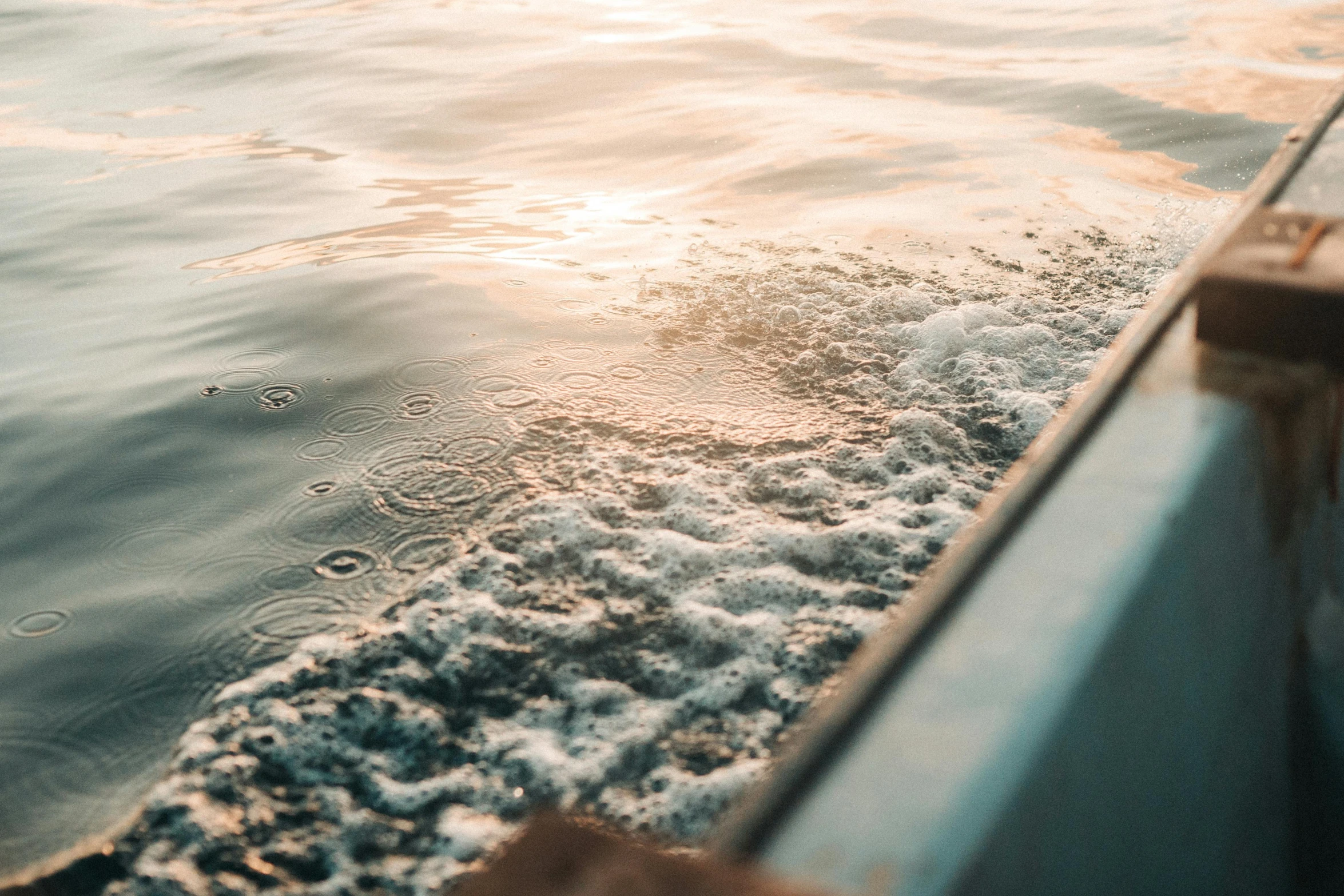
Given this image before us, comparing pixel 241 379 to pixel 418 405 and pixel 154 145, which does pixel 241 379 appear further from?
pixel 154 145

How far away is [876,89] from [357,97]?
11.5 feet

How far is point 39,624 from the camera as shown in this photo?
2.07 metres

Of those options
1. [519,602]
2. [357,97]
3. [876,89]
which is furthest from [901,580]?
[357,97]

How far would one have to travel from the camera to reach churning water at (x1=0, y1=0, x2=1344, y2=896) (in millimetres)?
1634

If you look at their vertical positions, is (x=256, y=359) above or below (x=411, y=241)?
below

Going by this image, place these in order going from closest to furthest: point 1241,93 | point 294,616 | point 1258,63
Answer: point 294,616, point 1241,93, point 1258,63

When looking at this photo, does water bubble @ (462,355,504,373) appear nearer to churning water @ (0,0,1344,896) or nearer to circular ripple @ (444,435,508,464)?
churning water @ (0,0,1344,896)

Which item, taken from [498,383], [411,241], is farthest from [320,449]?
[411,241]

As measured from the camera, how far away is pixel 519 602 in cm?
194

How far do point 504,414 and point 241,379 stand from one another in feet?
3.22

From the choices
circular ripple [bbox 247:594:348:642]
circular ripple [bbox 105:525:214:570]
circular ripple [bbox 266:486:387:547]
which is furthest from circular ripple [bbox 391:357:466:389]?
circular ripple [bbox 247:594:348:642]

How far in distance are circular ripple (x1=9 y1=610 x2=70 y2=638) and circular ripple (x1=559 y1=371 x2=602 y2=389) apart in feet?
4.34

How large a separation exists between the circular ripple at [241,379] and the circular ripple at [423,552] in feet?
3.88

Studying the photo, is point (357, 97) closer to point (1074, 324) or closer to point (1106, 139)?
point (1106, 139)
